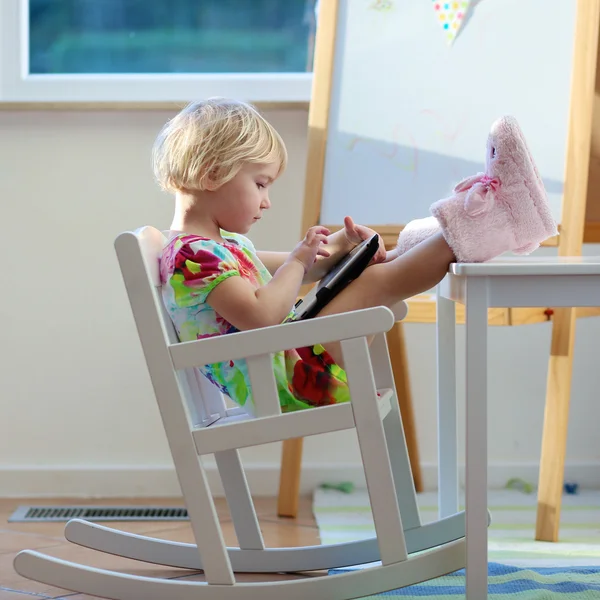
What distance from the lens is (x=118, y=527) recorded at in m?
1.67

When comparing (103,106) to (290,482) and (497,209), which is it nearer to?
(290,482)

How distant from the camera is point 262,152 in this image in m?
1.23

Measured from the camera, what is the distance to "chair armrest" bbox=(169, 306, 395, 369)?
1011 mm

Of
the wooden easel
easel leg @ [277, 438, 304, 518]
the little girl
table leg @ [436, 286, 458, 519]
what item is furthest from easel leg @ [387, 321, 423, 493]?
the little girl

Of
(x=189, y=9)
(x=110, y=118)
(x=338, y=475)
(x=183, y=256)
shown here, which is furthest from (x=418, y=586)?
(x=189, y=9)

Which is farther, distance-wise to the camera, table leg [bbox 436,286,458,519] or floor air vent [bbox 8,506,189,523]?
floor air vent [bbox 8,506,189,523]

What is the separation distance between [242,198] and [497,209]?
35 cm

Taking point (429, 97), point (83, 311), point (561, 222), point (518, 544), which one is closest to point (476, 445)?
point (518, 544)

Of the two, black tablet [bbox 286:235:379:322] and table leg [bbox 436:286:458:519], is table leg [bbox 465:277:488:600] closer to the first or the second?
black tablet [bbox 286:235:379:322]

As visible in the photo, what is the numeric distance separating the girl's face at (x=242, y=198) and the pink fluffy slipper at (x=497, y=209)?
0.26 meters

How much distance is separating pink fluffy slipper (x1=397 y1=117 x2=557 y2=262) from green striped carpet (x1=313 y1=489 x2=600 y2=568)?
548 mm

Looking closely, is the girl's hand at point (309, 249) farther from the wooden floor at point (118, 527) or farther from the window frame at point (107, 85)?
the window frame at point (107, 85)

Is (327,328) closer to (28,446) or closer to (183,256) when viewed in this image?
(183,256)

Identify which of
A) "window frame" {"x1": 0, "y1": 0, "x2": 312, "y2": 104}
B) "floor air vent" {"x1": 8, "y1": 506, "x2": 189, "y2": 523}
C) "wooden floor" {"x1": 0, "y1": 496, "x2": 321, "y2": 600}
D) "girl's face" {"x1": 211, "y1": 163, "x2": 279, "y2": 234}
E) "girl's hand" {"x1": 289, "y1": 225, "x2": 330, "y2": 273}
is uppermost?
"window frame" {"x1": 0, "y1": 0, "x2": 312, "y2": 104}
